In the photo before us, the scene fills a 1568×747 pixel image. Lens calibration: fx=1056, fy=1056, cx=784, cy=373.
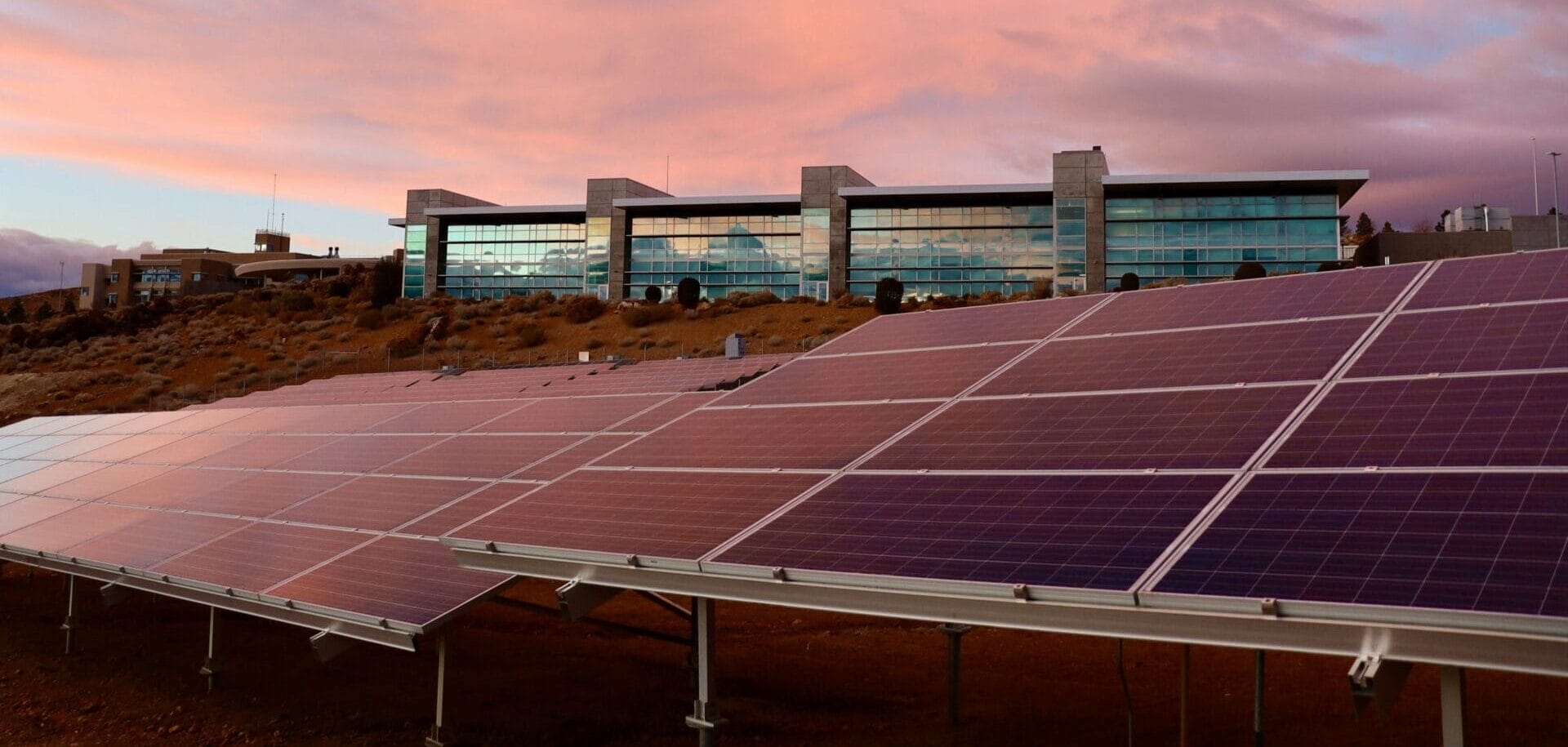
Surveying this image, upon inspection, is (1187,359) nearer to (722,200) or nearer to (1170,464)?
(1170,464)

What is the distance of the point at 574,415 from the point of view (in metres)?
23.2

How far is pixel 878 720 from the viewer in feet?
67.4

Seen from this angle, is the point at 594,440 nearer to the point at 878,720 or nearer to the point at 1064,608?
the point at 878,720

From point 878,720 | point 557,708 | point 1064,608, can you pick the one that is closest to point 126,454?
point 557,708

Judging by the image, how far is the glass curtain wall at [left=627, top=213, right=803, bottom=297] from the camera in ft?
297

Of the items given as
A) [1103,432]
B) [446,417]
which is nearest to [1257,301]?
[1103,432]

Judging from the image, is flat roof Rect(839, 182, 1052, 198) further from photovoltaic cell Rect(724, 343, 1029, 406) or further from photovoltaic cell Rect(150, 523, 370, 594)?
photovoltaic cell Rect(150, 523, 370, 594)

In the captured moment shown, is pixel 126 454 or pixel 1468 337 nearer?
pixel 1468 337

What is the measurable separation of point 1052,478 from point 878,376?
6.62m

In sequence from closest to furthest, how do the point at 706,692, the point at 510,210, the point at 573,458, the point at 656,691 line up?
the point at 706,692 < the point at 573,458 < the point at 656,691 < the point at 510,210

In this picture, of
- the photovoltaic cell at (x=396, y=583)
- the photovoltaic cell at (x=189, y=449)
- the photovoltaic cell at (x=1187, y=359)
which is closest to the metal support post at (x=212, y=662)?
the photovoltaic cell at (x=396, y=583)

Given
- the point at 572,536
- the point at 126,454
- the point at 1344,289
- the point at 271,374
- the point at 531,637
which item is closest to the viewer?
the point at 572,536

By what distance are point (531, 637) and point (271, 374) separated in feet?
169

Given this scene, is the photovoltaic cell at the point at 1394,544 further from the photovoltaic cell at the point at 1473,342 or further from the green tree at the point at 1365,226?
the green tree at the point at 1365,226
